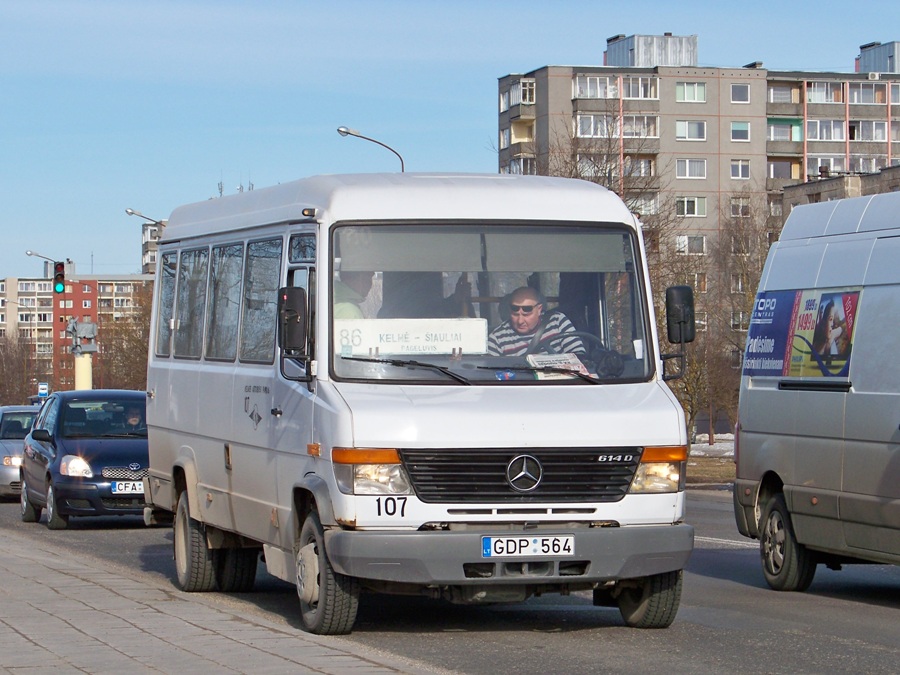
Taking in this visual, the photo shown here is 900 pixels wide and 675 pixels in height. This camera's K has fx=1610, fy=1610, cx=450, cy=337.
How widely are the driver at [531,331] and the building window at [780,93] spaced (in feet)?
366

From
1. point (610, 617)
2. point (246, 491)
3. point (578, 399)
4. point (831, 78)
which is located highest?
point (831, 78)

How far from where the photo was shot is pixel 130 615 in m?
10.2

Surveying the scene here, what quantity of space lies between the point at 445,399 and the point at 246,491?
7.89 feet

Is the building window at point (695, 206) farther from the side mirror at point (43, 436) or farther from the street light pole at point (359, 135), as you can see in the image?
the side mirror at point (43, 436)

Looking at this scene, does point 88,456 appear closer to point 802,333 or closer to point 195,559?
point 195,559

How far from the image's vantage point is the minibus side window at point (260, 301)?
10.6 metres

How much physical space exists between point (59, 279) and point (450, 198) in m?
31.1

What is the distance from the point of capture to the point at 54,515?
20.0 metres

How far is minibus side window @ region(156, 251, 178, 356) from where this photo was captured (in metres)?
13.5

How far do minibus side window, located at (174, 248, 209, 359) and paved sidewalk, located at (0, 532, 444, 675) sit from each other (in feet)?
6.20

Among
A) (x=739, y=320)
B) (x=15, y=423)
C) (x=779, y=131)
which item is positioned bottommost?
(x=15, y=423)

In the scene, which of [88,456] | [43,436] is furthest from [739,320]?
[88,456]

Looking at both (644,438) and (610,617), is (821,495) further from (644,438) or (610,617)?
(644,438)

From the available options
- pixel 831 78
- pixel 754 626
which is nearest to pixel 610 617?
pixel 754 626
